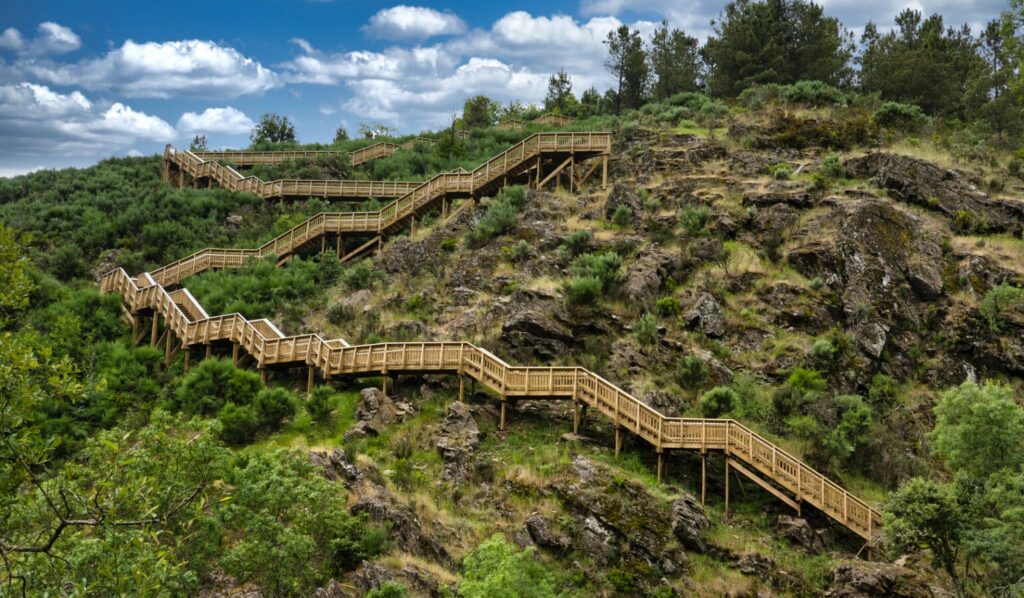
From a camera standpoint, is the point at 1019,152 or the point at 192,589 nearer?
the point at 192,589

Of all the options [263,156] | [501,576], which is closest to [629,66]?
[263,156]

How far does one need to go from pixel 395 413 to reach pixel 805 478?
1133cm

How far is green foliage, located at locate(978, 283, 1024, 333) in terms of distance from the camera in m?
26.6

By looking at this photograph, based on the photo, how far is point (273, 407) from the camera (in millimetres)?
23734

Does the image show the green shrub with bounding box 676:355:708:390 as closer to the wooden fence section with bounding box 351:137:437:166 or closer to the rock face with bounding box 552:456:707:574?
the rock face with bounding box 552:456:707:574

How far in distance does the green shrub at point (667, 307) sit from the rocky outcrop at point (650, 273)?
23.8 inches

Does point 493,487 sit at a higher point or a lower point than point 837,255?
lower

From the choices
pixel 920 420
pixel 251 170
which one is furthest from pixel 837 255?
pixel 251 170

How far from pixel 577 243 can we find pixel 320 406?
41.8 feet

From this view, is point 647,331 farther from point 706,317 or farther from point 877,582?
point 877,582

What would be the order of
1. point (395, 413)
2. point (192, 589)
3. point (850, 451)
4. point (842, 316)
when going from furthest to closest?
1. point (842, 316)
2. point (395, 413)
3. point (850, 451)
4. point (192, 589)

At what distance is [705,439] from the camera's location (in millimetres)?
20734

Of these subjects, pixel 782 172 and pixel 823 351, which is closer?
pixel 823 351

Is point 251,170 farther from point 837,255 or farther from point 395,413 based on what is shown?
point 837,255
